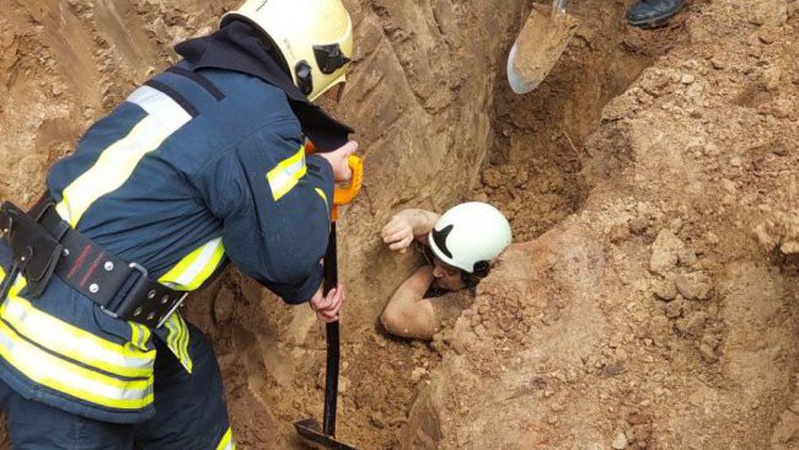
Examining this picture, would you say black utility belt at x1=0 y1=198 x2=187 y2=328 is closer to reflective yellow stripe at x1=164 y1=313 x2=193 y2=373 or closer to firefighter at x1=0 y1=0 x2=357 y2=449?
firefighter at x1=0 y1=0 x2=357 y2=449

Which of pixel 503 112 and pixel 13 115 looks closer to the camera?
pixel 13 115

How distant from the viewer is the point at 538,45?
4695mm

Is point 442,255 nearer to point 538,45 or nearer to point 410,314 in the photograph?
point 410,314

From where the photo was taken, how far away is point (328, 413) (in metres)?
3.71

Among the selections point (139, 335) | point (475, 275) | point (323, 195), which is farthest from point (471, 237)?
point (139, 335)

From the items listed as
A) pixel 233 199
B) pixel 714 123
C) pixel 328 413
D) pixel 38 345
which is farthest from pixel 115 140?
pixel 714 123

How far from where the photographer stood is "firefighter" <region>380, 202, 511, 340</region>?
13.8 ft

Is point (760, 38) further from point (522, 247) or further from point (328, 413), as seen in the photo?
point (328, 413)

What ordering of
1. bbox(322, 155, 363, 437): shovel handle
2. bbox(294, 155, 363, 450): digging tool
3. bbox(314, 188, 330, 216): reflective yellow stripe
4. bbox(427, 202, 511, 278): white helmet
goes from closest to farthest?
bbox(314, 188, 330, 216): reflective yellow stripe < bbox(322, 155, 363, 437): shovel handle < bbox(294, 155, 363, 450): digging tool < bbox(427, 202, 511, 278): white helmet

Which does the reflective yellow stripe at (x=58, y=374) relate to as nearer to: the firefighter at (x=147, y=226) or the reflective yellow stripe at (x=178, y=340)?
the firefighter at (x=147, y=226)

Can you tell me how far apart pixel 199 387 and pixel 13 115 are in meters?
1.18

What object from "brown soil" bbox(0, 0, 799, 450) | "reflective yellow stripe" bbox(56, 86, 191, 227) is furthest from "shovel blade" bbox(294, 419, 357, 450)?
"reflective yellow stripe" bbox(56, 86, 191, 227)

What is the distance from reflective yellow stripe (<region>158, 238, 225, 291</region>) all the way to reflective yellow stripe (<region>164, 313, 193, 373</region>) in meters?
0.22

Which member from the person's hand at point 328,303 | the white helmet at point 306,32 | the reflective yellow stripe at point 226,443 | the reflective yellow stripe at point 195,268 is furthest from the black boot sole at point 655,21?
the reflective yellow stripe at point 226,443
